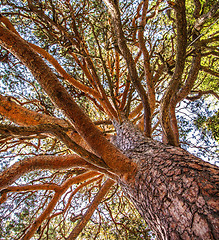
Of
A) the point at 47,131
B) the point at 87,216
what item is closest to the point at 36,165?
the point at 47,131

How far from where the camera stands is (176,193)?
100 cm

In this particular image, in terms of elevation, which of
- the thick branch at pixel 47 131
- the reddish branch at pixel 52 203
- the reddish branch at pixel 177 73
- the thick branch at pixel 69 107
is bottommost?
the reddish branch at pixel 52 203

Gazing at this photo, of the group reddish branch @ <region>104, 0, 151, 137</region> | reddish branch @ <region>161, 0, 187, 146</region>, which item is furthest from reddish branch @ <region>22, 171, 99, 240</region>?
reddish branch @ <region>161, 0, 187, 146</region>

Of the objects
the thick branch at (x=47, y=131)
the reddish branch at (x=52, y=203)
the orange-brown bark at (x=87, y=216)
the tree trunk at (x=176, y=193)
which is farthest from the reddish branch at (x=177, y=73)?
the reddish branch at (x=52, y=203)

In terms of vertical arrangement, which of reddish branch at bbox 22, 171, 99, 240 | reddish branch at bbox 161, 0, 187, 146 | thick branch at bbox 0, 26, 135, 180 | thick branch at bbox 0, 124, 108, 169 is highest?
reddish branch at bbox 161, 0, 187, 146

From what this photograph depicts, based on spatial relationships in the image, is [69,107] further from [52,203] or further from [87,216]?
[87,216]

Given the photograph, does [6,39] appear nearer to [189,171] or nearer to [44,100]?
[189,171]

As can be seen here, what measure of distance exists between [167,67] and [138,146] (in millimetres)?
1122

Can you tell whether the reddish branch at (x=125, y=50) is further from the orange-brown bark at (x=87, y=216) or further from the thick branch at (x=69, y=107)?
the orange-brown bark at (x=87, y=216)

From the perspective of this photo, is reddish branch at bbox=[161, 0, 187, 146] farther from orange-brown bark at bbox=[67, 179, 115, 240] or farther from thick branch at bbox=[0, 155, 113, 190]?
orange-brown bark at bbox=[67, 179, 115, 240]

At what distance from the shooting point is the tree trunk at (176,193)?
0.80 meters

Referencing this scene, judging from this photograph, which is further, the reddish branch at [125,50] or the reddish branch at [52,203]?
the reddish branch at [52,203]

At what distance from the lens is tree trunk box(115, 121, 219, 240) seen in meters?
0.80

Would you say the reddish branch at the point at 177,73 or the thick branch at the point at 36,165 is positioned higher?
the reddish branch at the point at 177,73
